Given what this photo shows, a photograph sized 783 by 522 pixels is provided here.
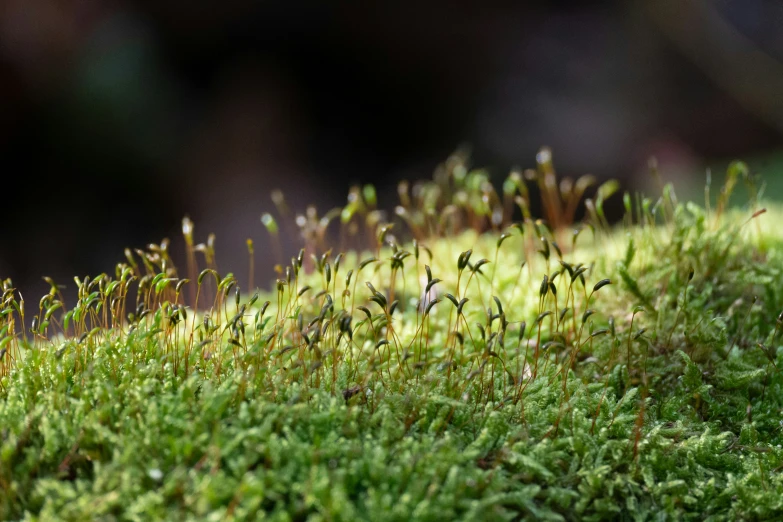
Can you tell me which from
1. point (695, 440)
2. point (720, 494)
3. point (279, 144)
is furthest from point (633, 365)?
point (279, 144)

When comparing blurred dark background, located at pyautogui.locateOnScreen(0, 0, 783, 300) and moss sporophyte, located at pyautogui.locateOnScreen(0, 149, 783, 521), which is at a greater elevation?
blurred dark background, located at pyautogui.locateOnScreen(0, 0, 783, 300)

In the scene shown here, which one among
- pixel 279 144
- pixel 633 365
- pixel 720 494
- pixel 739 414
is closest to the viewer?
pixel 720 494

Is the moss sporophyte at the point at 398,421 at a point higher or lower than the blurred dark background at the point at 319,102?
lower

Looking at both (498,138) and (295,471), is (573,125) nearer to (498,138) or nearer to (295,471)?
(498,138)

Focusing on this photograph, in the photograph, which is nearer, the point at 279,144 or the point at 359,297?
the point at 359,297

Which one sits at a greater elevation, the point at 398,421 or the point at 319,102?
the point at 319,102

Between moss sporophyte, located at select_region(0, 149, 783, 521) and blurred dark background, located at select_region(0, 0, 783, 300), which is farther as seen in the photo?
blurred dark background, located at select_region(0, 0, 783, 300)

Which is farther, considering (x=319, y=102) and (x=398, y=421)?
(x=319, y=102)

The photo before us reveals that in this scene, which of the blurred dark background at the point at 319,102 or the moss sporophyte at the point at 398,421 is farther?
the blurred dark background at the point at 319,102
